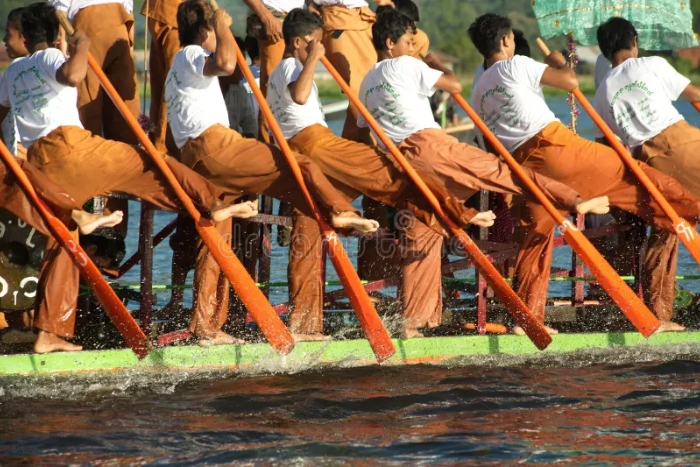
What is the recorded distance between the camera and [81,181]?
8.26 m

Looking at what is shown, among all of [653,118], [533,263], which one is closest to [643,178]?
[653,118]

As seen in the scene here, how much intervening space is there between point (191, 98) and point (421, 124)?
1565 millimetres

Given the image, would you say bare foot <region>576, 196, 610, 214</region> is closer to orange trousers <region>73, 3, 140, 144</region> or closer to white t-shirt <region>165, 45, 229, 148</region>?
white t-shirt <region>165, 45, 229, 148</region>

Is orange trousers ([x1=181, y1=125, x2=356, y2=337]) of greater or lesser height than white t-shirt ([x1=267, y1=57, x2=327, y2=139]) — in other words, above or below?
below

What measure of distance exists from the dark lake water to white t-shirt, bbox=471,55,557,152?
5.39 feet

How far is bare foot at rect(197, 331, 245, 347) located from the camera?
8.81 m

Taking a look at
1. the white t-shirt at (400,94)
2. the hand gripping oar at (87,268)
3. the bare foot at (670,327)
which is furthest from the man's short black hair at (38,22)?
the bare foot at (670,327)

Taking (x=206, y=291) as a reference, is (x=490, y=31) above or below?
above

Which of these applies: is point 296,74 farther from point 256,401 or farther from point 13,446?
point 13,446

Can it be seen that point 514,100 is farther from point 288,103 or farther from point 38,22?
point 38,22

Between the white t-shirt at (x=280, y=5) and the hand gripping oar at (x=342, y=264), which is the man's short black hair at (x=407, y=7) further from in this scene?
the hand gripping oar at (x=342, y=264)

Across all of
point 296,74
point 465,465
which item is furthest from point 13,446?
point 296,74

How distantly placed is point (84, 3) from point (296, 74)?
1.81 meters

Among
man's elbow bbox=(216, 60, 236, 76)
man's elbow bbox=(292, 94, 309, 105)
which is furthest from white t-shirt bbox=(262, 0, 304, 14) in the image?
man's elbow bbox=(216, 60, 236, 76)
